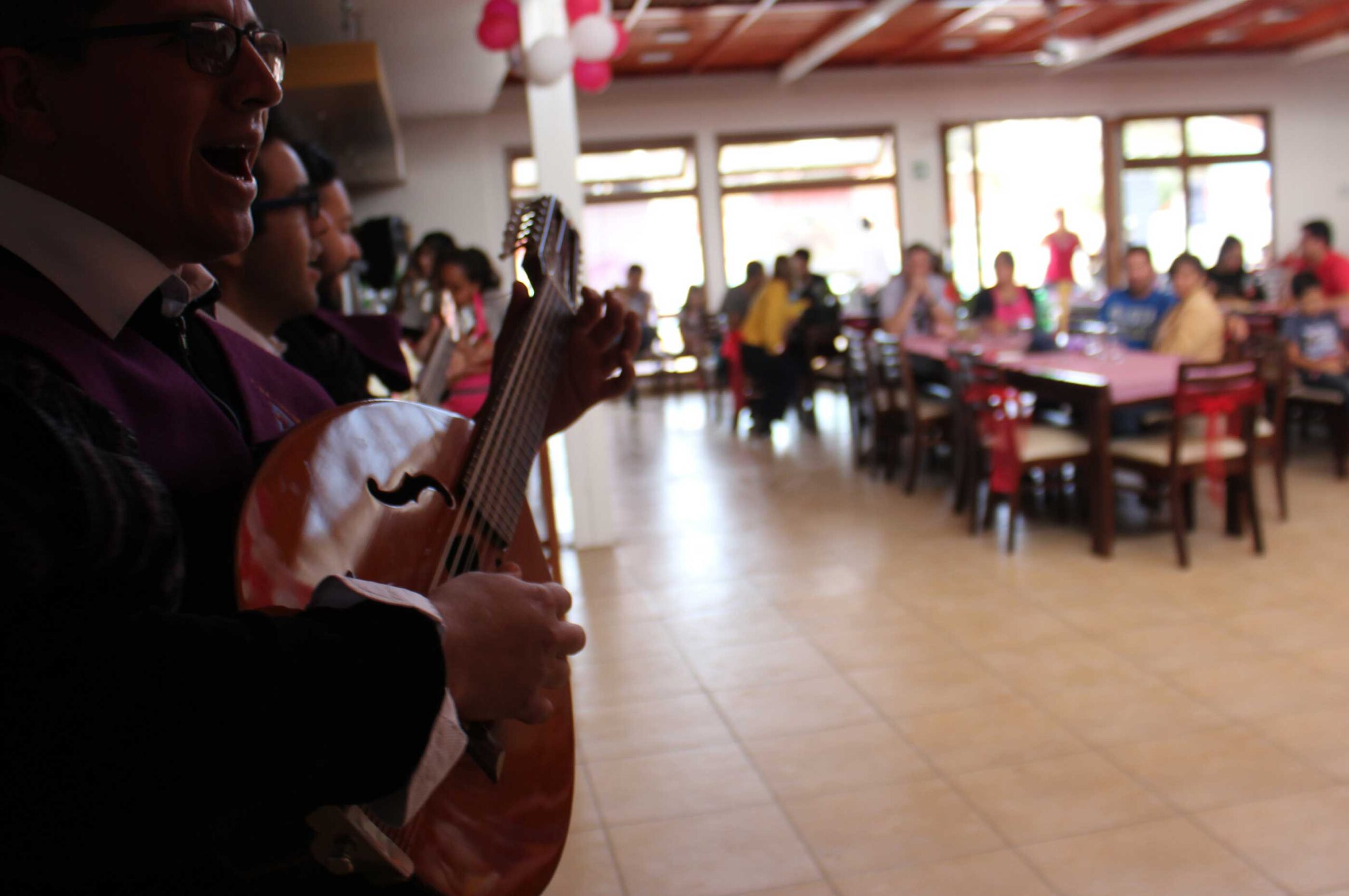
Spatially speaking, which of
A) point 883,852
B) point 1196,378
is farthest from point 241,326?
point 1196,378

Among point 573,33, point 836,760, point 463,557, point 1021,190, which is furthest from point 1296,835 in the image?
point 1021,190

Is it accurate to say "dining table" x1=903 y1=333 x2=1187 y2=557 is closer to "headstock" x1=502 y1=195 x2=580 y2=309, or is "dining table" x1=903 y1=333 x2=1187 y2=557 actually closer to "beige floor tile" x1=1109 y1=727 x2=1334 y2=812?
"beige floor tile" x1=1109 y1=727 x2=1334 y2=812

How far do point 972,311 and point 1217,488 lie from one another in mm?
3327

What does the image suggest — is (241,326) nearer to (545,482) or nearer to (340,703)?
(340,703)

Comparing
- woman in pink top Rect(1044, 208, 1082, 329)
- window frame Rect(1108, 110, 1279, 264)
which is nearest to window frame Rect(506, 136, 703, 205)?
woman in pink top Rect(1044, 208, 1082, 329)

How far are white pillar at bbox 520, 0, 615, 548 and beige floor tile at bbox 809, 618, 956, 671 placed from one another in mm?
1778

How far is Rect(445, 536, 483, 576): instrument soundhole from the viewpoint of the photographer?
3.06 feet

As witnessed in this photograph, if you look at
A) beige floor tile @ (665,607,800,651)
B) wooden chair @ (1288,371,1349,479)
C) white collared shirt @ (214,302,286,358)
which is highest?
white collared shirt @ (214,302,286,358)

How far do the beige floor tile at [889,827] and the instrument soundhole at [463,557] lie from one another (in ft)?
5.72

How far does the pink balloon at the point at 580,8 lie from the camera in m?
5.87

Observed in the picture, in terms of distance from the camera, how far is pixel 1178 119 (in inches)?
544

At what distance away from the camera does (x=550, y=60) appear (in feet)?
17.0

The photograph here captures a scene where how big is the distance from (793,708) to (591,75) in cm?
471

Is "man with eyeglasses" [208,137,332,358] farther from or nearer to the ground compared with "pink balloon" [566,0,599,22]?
nearer to the ground
